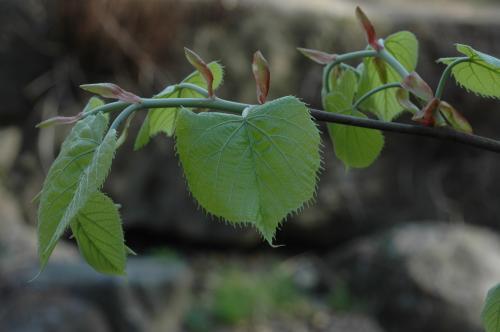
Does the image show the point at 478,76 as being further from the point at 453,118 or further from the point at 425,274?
the point at 425,274

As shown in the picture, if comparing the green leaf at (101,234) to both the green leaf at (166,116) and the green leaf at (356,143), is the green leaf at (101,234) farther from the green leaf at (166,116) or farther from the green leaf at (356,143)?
the green leaf at (356,143)

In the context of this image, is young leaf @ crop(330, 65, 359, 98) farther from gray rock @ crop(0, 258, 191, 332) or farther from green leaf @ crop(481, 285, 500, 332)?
gray rock @ crop(0, 258, 191, 332)

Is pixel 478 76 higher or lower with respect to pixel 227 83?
higher

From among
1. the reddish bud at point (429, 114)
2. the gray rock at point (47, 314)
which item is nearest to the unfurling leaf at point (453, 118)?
the reddish bud at point (429, 114)

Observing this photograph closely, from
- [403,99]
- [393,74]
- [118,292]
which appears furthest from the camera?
[118,292]

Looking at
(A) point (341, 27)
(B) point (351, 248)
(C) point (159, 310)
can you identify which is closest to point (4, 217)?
(C) point (159, 310)

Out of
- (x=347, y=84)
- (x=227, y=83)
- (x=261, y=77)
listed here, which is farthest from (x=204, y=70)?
(x=227, y=83)

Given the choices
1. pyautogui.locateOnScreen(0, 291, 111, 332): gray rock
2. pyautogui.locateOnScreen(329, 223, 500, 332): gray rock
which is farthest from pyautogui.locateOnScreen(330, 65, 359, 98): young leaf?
pyautogui.locateOnScreen(329, 223, 500, 332): gray rock
